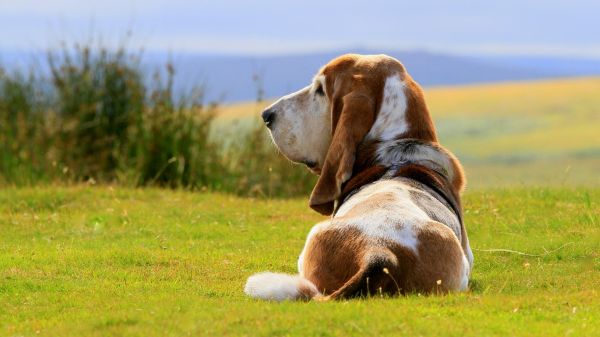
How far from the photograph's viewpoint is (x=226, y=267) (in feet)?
29.8

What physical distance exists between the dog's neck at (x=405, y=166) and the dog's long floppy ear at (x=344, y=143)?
0.08m

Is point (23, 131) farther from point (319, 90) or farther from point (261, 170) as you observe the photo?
point (319, 90)

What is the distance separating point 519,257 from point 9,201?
6.90 m

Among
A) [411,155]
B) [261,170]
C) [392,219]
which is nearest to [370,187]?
[411,155]

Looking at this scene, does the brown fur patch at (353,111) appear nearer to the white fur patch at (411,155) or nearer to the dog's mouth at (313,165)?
the white fur patch at (411,155)

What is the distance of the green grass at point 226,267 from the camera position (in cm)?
610

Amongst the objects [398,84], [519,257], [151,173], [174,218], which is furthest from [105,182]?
[398,84]

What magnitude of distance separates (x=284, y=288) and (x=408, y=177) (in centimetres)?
127

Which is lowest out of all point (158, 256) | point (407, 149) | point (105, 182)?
point (105, 182)

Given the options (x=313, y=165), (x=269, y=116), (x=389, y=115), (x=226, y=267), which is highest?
(x=389, y=115)

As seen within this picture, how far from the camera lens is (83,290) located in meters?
7.84

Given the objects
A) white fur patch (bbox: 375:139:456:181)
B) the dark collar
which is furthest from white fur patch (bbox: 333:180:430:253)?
white fur patch (bbox: 375:139:456:181)

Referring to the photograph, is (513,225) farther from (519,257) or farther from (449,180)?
(449,180)

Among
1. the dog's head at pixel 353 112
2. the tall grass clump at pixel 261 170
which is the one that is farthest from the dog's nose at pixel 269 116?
the tall grass clump at pixel 261 170
